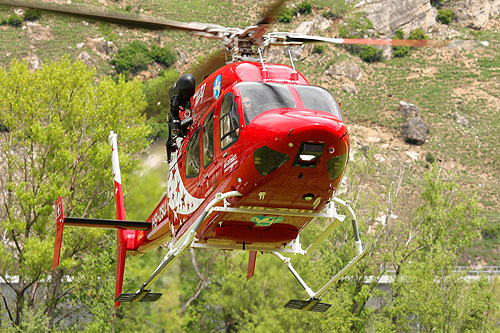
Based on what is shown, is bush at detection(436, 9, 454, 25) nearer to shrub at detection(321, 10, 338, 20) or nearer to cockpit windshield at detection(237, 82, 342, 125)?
shrub at detection(321, 10, 338, 20)

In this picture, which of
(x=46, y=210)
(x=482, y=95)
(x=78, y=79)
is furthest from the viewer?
(x=482, y=95)

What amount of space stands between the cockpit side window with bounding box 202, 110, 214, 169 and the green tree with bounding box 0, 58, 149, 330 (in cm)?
1807

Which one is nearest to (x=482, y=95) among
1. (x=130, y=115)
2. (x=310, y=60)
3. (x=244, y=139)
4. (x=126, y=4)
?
(x=310, y=60)

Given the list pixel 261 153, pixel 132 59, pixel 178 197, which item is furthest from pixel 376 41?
pixel 132 59

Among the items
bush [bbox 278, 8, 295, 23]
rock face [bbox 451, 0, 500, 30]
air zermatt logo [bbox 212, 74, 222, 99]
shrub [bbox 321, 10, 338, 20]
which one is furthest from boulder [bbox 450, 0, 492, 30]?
air zermatt logo [bbox 212, 74, 222, 99]

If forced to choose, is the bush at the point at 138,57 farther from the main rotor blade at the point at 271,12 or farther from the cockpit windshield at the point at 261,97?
the cockpit windshield at the point at 261,97

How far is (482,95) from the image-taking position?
273 feet

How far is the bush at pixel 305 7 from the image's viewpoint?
96131 millimetres

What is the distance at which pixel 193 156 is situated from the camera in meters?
11.9

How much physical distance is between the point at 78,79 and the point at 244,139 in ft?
73.5

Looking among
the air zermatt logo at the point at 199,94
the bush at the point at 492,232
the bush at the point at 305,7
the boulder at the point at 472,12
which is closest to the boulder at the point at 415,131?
the bush at the point at 492,232

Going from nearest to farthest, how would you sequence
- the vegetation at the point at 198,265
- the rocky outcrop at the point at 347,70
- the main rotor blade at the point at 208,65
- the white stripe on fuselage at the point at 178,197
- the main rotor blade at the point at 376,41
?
the main rotor blade at the point at 376,41
the white stripe on fuselage at the point at 178,197
the main rotor blade at the point at 208,65
the vegetation at the point at 198,265
the rocky outcrop at the point at 347,70

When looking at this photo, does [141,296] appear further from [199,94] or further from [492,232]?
[492,232]

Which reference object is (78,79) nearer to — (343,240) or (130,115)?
(130,115)
